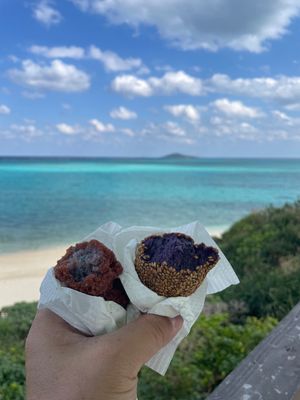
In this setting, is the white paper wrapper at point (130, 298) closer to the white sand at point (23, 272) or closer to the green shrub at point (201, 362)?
the green shrub at point (201, 362)

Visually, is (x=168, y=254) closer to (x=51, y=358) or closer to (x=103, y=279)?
(x=103, y=279)

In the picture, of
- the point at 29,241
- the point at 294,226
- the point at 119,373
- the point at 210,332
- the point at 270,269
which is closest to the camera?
the point at 119,373

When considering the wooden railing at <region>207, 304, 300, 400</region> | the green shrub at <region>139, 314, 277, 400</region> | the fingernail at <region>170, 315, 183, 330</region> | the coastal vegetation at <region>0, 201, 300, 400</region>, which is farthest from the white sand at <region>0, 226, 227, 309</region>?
the fingernail at <region>170, 315, 183, 330</region>

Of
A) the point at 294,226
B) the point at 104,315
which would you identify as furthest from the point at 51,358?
the point at 294,226

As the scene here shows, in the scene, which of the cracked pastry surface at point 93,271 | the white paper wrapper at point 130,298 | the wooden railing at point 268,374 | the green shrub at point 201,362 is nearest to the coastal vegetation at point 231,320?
the green shrub at point 201,362

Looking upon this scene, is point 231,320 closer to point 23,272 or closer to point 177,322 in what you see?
point 177,322

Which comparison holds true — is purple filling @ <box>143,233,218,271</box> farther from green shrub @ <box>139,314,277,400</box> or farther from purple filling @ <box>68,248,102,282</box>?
green shrub @ <box>139,314,277,400</box>
